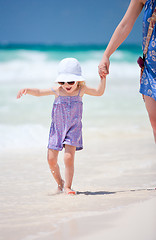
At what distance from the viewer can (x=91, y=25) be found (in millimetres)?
23406

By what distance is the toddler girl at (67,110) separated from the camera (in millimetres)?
3037

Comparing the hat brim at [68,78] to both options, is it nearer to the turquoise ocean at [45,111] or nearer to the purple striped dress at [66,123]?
the purple striped dress at [66,123]

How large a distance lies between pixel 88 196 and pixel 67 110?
2.28 feet

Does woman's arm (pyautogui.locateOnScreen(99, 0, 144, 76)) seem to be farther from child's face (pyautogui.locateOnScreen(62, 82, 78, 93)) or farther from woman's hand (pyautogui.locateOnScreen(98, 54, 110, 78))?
child's face (pyautogui.locateOnScreen(62, 82, 78, 93))

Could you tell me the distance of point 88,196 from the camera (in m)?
2.76

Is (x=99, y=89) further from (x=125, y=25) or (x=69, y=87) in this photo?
(x=125, y=25)

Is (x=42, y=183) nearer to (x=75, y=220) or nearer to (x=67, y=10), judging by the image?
(x=75, y=220)

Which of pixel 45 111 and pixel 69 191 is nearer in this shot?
pixel 69 191

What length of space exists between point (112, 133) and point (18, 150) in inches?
57.9

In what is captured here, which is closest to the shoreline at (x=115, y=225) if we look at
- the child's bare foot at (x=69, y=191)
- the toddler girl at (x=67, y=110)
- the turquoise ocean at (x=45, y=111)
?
the child's bare foot at (x=69, y=191)

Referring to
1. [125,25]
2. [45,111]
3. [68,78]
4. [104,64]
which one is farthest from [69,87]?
[45,111]

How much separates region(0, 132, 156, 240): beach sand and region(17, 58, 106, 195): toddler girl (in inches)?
13.3

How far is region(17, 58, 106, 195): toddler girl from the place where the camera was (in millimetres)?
3037

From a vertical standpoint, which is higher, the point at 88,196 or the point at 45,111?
the point at 45,111
